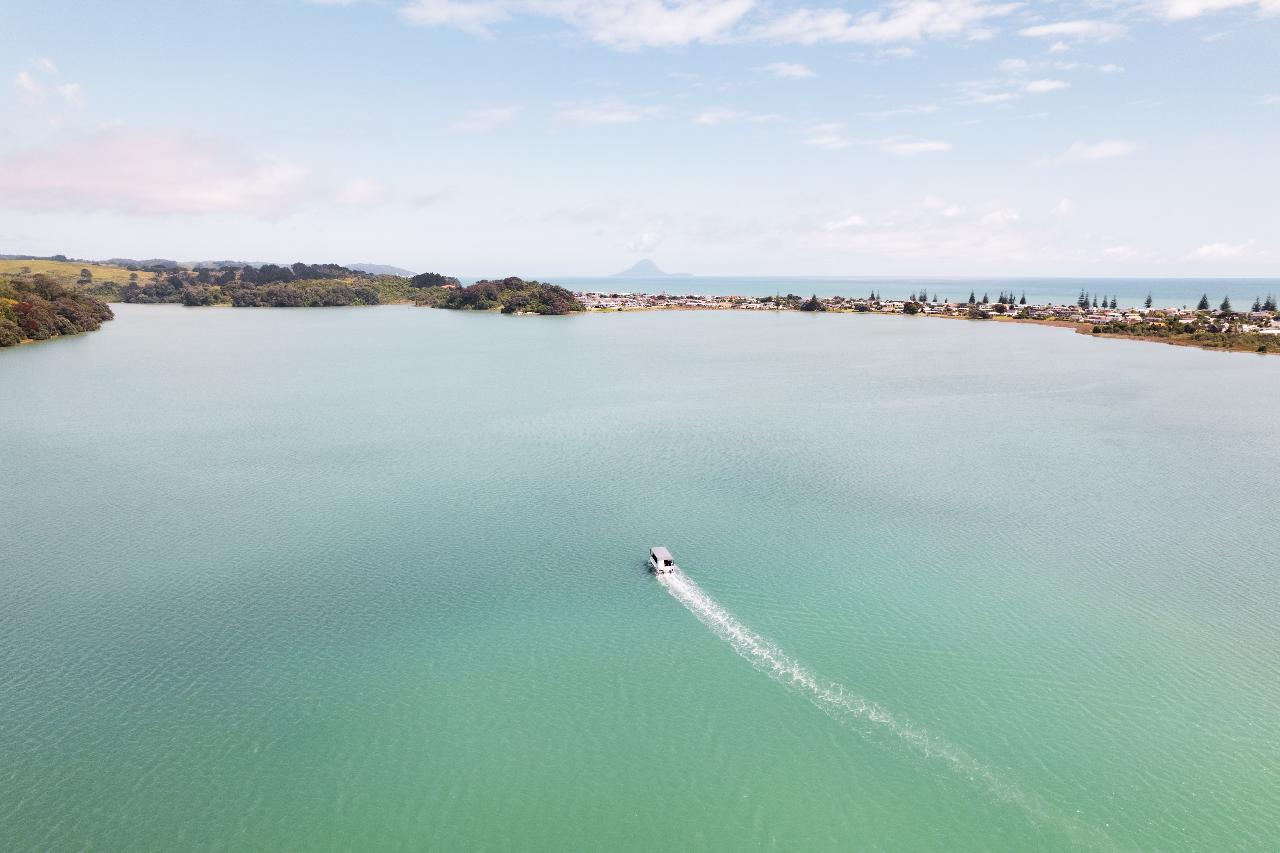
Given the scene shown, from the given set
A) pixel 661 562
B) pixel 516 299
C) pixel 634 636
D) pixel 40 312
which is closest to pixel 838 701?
pixel 634 636

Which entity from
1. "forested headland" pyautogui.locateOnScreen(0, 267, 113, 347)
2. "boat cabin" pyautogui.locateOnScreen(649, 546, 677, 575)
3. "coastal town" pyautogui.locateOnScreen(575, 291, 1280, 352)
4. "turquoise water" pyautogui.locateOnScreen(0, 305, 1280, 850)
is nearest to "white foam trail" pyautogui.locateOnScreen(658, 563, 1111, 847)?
"turquoise water" pyautogui.locateOnScreen(0, 305, 1280, 850)

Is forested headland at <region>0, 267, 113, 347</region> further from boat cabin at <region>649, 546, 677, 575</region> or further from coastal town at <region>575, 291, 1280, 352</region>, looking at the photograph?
boat cabin at <region>649, 546, 677, 575</region>

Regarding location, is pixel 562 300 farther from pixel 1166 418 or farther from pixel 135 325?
pixel 1166 418

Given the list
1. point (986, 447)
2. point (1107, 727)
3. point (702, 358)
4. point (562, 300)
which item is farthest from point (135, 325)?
point (1107, 727)

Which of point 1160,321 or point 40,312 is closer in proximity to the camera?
point 40,312

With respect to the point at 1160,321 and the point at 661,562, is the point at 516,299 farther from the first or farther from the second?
the point at 661,562

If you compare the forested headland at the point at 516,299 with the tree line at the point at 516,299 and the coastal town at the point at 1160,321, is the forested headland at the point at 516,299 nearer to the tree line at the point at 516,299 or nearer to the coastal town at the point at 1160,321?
the tree line at the point at 516,299
